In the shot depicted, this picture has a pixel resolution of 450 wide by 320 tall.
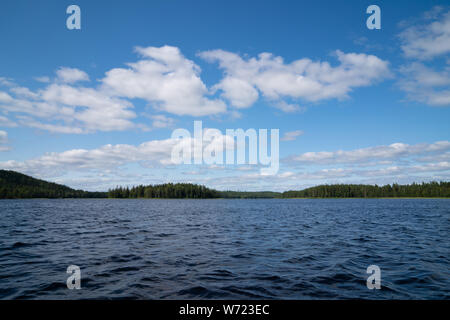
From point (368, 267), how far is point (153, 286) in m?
13.6

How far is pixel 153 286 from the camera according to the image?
13016mm

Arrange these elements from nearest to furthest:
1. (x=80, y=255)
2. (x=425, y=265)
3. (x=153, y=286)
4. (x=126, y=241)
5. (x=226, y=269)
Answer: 1. (x=153, y=286)
2. (x=226, y=269)
3. (x=425, y=265)
4. (x=80, y=255)
5. (x=126, y=241)

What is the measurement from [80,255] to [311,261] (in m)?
17.3

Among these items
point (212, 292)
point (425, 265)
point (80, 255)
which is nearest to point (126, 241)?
point (80, 255)

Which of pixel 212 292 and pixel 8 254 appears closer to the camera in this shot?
pixel 212 292
